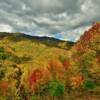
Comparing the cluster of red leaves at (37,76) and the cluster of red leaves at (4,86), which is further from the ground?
the cluster of red leaves at (37,76)

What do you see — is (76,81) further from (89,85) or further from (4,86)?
(4,86)

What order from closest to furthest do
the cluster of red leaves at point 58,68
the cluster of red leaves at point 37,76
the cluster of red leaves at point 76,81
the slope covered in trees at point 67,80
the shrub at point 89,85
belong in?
the shrub at point 89,85 < the slope covered in trees at point 67,80 < the cluster of red leaves at point 76,81 < the cluster of red leaves at point 37,76 < the cluster of red leaves at point 58,68

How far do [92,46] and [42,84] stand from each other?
35158 millimetres

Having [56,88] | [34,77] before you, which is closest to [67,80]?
[56,88]

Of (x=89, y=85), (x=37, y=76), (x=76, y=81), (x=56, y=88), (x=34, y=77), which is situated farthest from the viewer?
(x=37, y=76)

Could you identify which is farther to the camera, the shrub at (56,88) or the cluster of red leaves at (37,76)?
the cluster of red leaves at (37,76)

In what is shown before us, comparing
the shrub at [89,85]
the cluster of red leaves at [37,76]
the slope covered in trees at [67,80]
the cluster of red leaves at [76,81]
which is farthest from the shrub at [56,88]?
the shrub at [89,85]

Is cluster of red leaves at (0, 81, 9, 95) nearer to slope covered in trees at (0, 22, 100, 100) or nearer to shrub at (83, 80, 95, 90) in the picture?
slope covered in trees at (0, 22, 100, 100)

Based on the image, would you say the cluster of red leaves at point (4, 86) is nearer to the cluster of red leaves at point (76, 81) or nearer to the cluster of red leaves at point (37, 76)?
the cluster of red leaves at point (37, 76)

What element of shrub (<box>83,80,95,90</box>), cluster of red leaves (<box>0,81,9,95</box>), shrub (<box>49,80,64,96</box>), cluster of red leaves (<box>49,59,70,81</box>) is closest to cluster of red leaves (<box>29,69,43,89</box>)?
cluster of red leaves (<box>49,59,70,81</box>)

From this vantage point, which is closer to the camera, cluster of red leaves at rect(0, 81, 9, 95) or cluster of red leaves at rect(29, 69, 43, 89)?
cluster of red leaves at rect(0, 81, 9, 95)

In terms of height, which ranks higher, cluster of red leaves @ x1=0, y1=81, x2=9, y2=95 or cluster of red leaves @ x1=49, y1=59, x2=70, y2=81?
cluster of red leaves @ x1=49, y1=59, x2=70, y2=81

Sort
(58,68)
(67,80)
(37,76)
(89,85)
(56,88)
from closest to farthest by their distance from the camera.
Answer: (89,85) < (56,88) < (67,80) < (58,68) < (37,76)

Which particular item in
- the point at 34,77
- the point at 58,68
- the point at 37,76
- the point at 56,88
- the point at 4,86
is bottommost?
the point at 56,88
